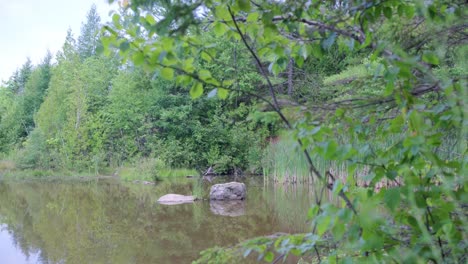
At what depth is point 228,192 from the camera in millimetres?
→ 8703

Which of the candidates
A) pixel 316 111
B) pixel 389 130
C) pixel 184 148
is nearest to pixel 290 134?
pixel 316 111

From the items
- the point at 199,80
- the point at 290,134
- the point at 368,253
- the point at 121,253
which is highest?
the point at 199,80

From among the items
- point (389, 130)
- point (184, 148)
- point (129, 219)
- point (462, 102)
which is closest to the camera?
point (462, 102)

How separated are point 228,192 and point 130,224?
2.58 m

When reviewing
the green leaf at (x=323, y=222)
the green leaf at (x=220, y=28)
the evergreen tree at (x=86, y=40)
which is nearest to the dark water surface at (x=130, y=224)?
the green leaf at (x=220, y=28)

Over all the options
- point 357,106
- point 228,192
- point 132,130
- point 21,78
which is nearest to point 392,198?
point 357,106

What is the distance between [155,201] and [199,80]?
26.0 ft

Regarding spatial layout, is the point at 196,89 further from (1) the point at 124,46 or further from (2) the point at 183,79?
(1) the point at 124,46

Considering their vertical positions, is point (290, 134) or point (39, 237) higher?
point (290, 134)

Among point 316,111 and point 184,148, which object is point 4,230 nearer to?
point 316,111

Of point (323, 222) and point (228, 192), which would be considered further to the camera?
point (228, 192)

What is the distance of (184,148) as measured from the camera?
15.6 m

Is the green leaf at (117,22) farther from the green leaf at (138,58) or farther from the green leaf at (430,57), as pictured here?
the green leaf at (430,57)

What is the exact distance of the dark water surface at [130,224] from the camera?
510 cm
